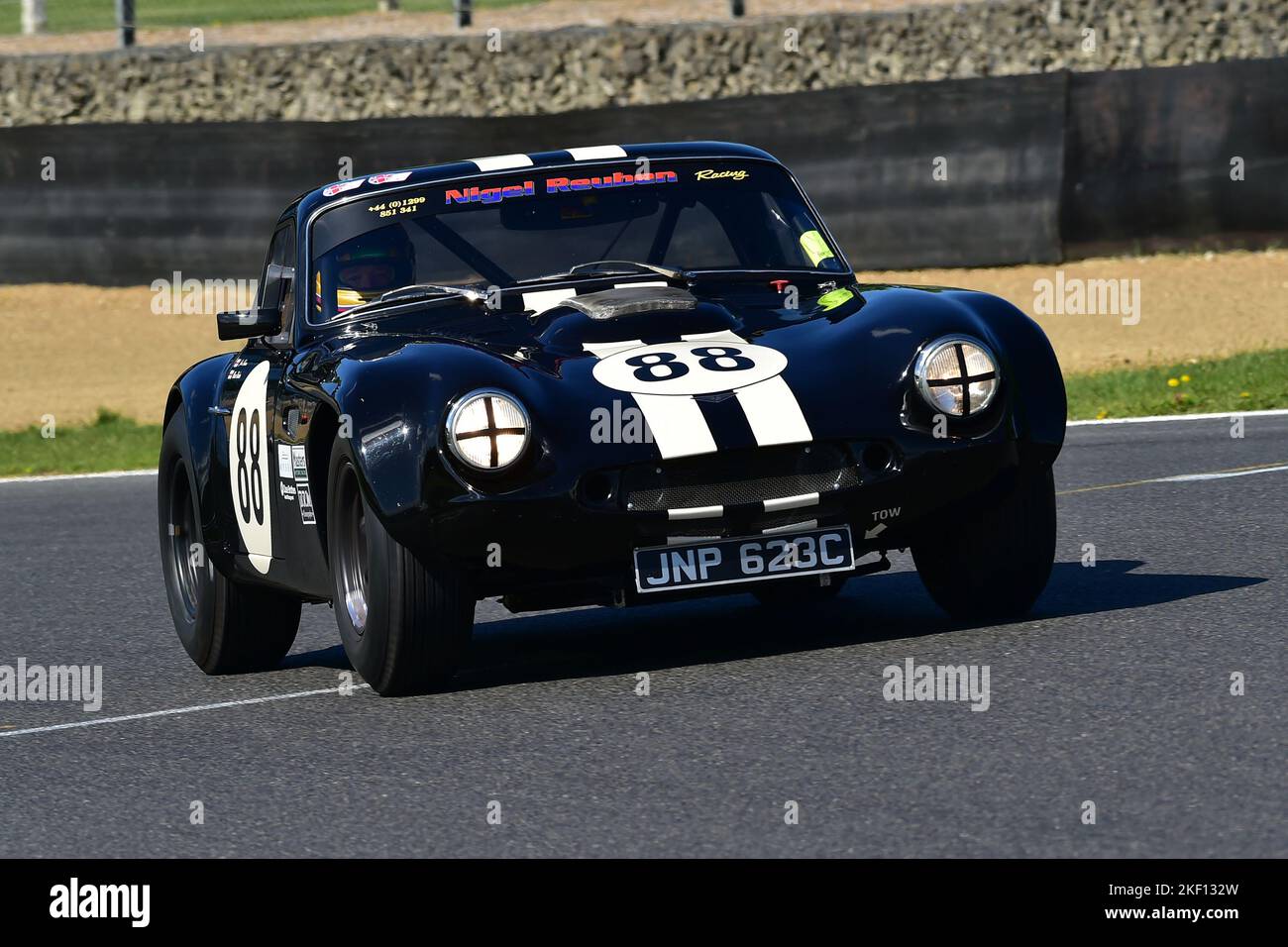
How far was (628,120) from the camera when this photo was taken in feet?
59.6

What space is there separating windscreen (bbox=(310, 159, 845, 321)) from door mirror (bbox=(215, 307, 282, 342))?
175 mm

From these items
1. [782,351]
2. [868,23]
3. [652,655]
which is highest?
[868,23]

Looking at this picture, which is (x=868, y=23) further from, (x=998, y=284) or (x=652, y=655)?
(x=652, y=655)

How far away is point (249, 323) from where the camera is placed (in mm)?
6875

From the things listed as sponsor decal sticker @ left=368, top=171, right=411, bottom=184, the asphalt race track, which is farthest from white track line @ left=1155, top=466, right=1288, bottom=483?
sponsor decal sticker @ left=368, top=171, right=411, bottom=184

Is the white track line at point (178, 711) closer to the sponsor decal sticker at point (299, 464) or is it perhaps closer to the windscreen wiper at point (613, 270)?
the sponsor decal sticker at point (299, 464)

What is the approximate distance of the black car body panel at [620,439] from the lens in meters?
5.60

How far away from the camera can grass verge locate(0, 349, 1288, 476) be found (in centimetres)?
1319

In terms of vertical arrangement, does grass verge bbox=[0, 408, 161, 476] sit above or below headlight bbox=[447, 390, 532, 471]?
below
